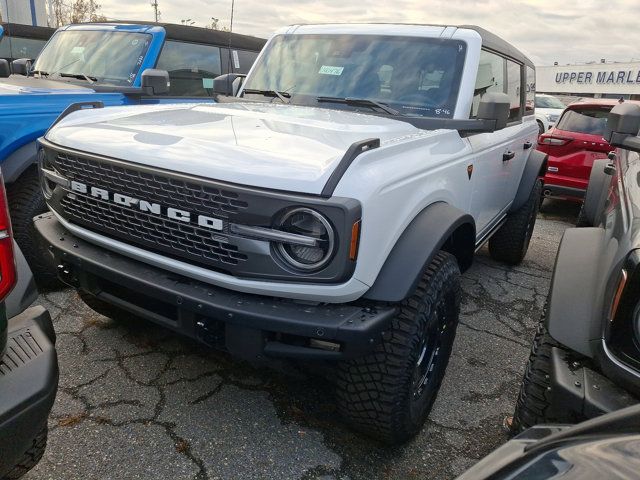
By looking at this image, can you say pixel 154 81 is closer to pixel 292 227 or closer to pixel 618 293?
pixel 292 227

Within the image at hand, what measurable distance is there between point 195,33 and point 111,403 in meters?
4.06

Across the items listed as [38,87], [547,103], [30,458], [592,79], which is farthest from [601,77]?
Answer: [30,458]

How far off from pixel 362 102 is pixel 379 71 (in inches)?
10.4

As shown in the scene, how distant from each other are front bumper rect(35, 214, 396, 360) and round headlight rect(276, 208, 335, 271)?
6.5 inches

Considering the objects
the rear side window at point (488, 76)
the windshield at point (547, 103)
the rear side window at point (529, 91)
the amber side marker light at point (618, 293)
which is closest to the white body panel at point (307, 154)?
the rear side window at point (488, 76)

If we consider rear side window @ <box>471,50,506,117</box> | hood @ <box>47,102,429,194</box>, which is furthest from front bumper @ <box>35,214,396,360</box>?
rear side window @ <box>471,50,506,117</box>

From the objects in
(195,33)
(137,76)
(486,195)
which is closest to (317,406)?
(486,195)

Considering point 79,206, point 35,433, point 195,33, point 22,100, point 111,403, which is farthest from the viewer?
point 195,33

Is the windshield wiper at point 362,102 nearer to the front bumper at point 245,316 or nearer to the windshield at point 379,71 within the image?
the windshield at point 379,71

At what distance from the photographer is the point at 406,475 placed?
2.08 metres

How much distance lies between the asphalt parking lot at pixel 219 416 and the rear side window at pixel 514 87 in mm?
1839

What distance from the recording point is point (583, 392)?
4.87 feet

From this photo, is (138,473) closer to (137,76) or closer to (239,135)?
(239,135)

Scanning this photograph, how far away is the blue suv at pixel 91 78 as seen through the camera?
3.21 meters
